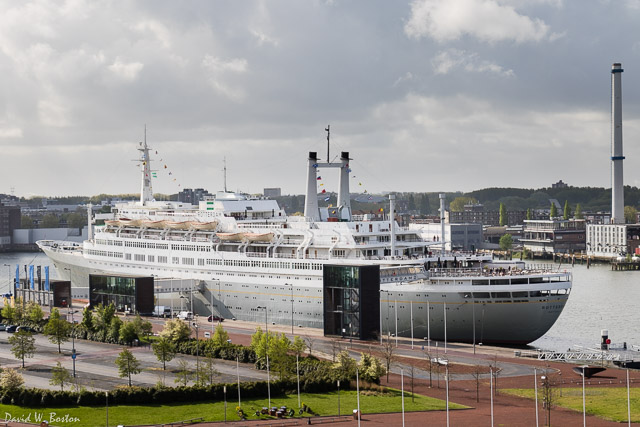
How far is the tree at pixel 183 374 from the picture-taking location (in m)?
41.1

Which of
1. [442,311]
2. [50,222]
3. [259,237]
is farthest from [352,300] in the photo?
[50,222]

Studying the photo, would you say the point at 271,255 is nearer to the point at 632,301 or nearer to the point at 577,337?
the point at 577,337

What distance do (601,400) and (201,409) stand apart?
15.6 metres

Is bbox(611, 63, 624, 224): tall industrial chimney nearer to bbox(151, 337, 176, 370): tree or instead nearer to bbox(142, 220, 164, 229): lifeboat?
bbox(142, 220, 164, 229): lifeboat

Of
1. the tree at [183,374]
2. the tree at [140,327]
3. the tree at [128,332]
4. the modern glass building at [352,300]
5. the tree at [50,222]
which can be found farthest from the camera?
the tree at [50,222]

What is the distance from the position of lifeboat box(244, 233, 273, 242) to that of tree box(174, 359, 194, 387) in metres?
19.4

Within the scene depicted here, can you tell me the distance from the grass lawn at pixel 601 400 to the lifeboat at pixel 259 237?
1020 inches

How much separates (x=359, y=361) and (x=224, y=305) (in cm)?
2258

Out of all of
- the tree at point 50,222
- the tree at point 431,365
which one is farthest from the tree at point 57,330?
the tree at point 50,222

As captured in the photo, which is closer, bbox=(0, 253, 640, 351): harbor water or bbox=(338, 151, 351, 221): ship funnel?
bbox=(0, 253, 640, 351): harbor water

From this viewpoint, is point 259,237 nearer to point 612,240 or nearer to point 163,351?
point 163,351

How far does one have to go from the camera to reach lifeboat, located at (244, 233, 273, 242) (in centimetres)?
6338

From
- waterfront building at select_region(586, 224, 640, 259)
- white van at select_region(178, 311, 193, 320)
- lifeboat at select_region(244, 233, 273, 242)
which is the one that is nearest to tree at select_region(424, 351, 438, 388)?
lifeboat at select_region(244, 233, 273, 242)

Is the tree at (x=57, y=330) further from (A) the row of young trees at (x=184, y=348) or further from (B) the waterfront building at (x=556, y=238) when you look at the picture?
(B) the waterfront building at (x=556, y=238)
